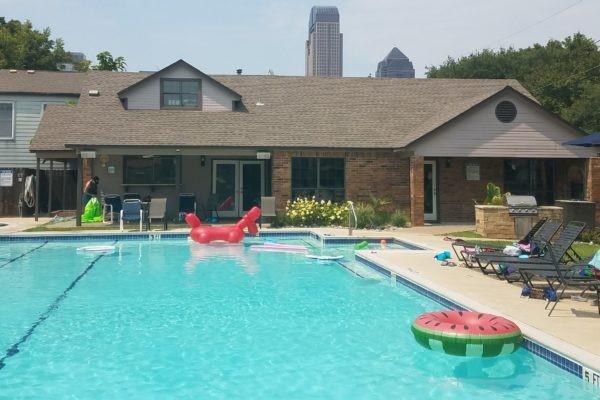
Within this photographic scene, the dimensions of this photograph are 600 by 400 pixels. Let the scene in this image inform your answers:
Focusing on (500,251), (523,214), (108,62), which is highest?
(108,62)

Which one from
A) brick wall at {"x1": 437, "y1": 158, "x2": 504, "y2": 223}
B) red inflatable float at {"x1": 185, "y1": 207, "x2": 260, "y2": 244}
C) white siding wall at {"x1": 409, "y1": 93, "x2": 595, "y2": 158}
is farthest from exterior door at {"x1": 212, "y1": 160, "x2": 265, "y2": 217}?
brick wall at {"x1": 437, "y1": 158, "x2": 504, "y2": 223}

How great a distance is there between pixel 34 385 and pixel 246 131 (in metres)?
16.0

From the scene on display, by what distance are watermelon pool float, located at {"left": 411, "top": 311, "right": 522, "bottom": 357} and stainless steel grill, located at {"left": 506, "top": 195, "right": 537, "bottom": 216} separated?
10.6 meters

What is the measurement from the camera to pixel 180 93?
73.4 ft

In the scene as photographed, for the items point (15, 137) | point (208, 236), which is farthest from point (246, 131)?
point (15, 137)

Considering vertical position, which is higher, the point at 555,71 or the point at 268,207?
the point at 555,71

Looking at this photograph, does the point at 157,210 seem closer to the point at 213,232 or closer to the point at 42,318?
the point at 213,232

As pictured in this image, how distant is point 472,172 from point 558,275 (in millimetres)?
14868

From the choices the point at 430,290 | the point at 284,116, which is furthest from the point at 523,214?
the point at 284,116

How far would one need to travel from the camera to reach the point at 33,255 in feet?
47.5

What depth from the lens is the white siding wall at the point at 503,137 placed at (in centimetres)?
1914

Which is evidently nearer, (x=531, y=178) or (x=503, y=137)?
(x=503, y=137)

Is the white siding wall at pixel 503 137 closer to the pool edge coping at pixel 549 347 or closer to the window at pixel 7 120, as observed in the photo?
the pool edge coping at pixel 549 347

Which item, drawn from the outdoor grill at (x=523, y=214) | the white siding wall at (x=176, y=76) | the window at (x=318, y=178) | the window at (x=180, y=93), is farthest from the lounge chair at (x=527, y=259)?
the window at (x=180, y=93)
